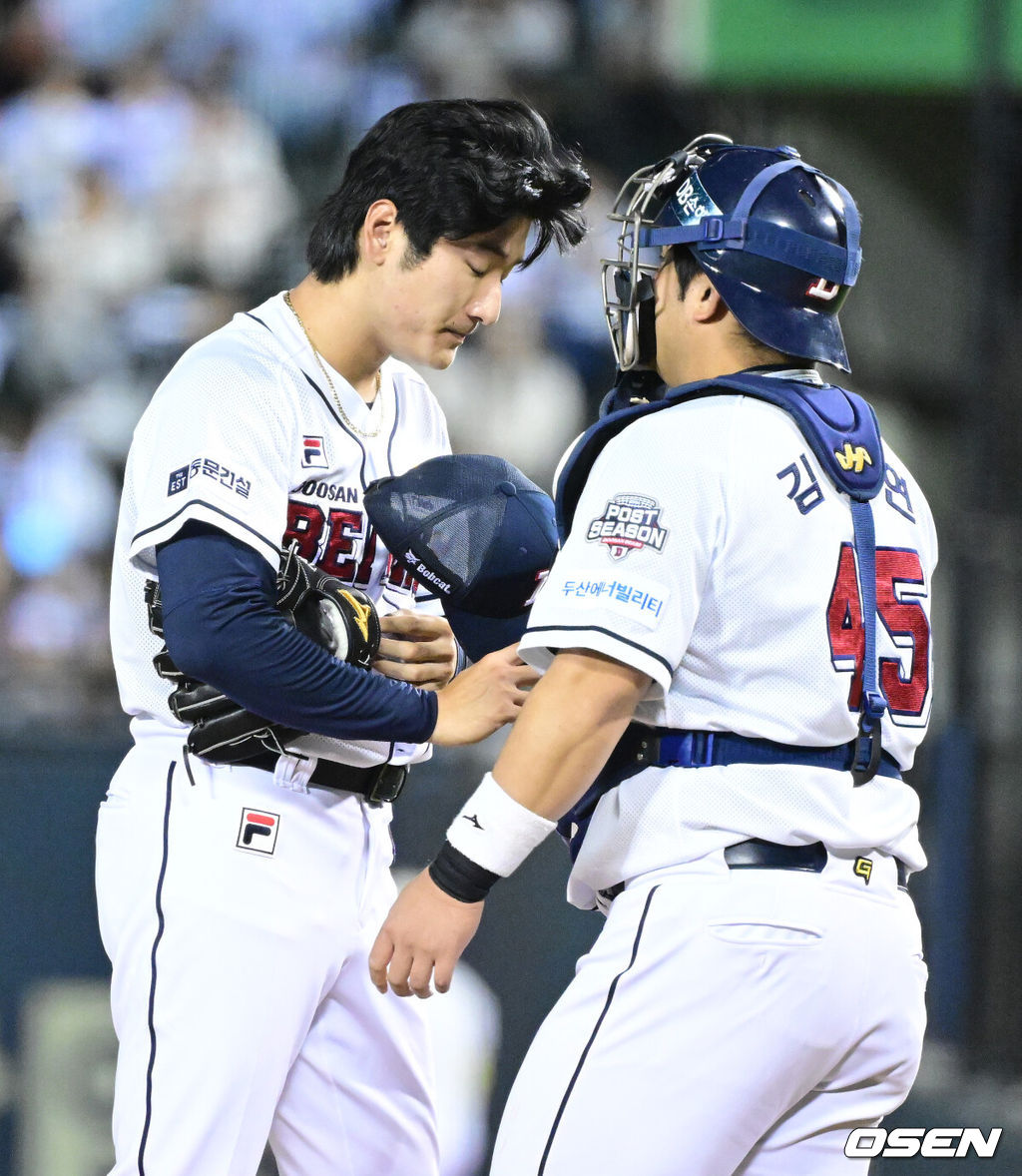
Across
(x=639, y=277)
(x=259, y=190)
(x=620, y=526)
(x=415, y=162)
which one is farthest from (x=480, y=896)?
(x=259, y=190)

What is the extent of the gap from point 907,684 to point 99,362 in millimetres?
5119

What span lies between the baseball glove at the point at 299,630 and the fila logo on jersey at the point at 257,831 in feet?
0.31

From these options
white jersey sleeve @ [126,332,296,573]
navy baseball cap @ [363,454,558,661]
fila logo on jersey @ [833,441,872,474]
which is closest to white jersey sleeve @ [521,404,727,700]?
fila logo on jersey @ [833,441,872,474]

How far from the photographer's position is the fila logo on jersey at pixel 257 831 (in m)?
2.61

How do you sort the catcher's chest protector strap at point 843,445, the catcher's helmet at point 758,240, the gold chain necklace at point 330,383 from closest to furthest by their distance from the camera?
the catcher's chest protector strap at point 843,445 < the catcher's helmet at point 758,240 < the gold chain necklace at point 330,383

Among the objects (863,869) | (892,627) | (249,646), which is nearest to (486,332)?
(249,646)

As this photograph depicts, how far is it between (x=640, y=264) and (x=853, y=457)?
1.56 ft

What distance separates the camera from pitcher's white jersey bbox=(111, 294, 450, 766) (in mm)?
2488

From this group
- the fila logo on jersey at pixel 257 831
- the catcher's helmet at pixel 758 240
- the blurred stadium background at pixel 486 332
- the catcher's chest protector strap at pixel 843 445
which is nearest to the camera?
the catcher's chest protector strap at pixel 843 445

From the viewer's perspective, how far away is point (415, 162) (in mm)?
2736

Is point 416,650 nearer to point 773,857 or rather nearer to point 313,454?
point 313,454

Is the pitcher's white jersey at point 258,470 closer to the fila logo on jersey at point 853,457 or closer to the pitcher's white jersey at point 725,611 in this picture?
the pitcher's white jersey at point 725,611

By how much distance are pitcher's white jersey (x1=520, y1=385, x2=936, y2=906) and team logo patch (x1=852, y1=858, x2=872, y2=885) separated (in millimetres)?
31

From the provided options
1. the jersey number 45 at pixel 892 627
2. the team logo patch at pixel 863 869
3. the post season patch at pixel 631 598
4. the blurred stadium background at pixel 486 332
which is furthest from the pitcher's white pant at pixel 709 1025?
the blurred stadium background at pixel 486 332
